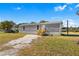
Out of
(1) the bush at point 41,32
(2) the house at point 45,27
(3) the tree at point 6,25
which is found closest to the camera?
(3) the tree at point 6,25

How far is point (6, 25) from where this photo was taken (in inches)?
334

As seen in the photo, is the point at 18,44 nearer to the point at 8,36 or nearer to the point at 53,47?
the point at 8,36

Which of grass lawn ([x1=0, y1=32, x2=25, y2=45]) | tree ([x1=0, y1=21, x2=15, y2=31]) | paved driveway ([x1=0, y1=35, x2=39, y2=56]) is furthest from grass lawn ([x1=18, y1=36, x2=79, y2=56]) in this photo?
tree ([x1=0, y1=21, x2=15, y2=31])

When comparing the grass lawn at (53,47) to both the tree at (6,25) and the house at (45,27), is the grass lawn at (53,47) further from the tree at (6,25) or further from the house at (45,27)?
the tree at (6,25)

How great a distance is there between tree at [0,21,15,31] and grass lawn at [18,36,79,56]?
655mm

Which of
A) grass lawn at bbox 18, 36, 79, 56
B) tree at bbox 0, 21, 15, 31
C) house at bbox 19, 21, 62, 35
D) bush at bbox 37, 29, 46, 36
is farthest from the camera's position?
bush at bbox 37, 29, 46, 36

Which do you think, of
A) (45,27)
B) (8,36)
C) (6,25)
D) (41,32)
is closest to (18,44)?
(8,36)

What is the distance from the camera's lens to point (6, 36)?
28.1 ft

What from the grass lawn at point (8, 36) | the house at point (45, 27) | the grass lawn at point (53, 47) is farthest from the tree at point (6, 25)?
the grass lawn at point (53, 47)

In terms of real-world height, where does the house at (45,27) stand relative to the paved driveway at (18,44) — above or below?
above

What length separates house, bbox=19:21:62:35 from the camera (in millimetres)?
8555

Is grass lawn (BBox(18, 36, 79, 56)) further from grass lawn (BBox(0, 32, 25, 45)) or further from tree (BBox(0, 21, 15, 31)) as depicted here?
tree (BBox(0, 21, 15, 31))

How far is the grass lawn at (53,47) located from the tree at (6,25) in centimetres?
65

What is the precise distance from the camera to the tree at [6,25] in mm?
8414
